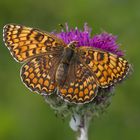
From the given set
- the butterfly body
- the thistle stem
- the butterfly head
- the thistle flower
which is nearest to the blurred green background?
the thistle flower

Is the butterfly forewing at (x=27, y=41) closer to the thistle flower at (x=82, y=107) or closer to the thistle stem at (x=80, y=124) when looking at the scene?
the thistle flower at (x=82, y=107)

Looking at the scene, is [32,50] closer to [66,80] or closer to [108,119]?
[66,80]

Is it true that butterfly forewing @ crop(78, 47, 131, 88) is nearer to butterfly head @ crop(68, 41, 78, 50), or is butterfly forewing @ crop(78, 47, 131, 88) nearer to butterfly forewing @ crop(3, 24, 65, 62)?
butterfly head @ crop(68, 41, 78, 50)

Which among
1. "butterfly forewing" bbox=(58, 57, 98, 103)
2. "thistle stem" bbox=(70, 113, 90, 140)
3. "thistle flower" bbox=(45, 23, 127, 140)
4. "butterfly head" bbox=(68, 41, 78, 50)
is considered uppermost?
"butterfly head" bbox=(68, 41, 78, 50)

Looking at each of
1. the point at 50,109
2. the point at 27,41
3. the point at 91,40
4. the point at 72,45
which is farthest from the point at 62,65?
the point at 50,109

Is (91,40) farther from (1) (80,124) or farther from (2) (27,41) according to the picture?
(1) (80,124)

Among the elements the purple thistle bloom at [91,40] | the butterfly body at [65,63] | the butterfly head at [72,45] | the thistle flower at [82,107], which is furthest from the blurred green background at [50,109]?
the butterfly body at [65,63]
